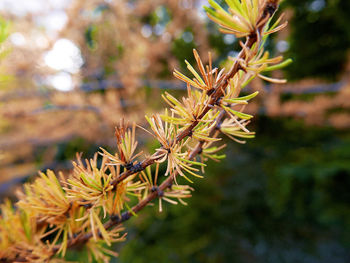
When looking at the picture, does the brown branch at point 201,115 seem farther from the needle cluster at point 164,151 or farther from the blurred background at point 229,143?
the blurred background at point 229,143

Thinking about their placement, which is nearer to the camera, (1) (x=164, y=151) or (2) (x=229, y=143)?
(1) (x=164, y=151)

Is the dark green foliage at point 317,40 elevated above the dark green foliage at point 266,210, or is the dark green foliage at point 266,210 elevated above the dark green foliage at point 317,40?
the dark green foliage at point 317,40

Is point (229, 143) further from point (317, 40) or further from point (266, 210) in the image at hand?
point (317, 40)

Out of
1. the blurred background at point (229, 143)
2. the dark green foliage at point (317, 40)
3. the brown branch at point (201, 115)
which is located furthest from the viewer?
the dark green foliage at point (317, 40)

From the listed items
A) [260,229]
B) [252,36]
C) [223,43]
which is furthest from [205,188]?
[252,36]

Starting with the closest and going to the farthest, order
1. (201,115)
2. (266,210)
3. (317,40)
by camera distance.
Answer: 1. (201,115)
2. (317,40)
3. (266,210)

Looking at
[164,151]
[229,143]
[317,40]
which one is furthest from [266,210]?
[164,151]

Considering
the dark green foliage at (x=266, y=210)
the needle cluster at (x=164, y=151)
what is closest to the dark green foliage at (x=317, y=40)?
the dark green foliage at (x=266, y=210)

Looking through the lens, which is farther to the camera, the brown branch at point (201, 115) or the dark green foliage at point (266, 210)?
the dark green foliage at point (266, 210)

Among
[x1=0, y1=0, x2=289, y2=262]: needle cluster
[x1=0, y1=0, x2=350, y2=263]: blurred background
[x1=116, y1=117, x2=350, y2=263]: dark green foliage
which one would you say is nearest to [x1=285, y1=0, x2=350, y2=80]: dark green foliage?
[x1=0, y1=0, x2=350, y2=263]: blurred background
